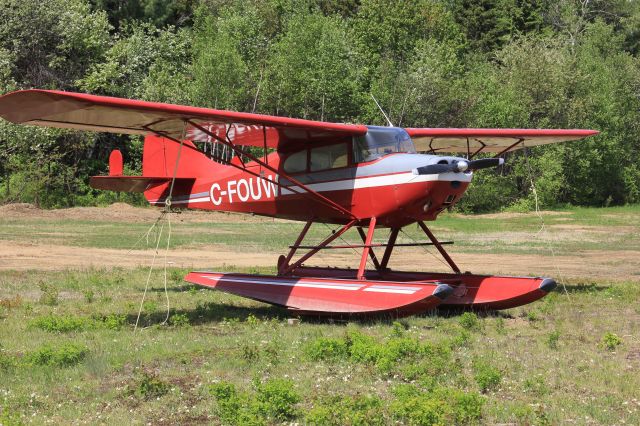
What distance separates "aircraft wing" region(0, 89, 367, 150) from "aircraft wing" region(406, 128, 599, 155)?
9.74ft

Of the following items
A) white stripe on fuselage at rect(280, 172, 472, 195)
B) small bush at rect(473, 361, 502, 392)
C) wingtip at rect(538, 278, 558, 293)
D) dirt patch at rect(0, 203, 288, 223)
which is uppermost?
white stripe on fuselage at rect(280, 172, 472, 195)

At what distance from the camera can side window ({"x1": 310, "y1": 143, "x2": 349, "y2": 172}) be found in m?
15.7

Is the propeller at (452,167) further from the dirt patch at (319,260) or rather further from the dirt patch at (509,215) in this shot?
the dirt patch at (509,215)

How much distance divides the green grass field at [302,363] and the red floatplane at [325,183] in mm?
469

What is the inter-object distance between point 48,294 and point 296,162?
523 cm

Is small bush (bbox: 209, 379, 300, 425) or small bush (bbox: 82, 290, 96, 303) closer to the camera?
small bush (bbox: 209, 379, 300, 425)

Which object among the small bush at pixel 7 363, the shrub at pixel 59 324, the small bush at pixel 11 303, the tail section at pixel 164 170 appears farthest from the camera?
the tail section at pixel 164 170

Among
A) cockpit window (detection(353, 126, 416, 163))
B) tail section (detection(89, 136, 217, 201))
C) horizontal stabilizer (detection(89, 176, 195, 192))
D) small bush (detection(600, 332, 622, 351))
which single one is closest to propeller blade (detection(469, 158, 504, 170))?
cockpit window (detection(353, 126, 416, 163))

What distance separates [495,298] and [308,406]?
722 centimetres

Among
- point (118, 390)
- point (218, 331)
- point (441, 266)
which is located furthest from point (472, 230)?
point (118, 390)

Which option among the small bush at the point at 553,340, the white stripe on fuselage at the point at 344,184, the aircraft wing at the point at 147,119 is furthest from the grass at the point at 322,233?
the small bush at the point at 553,340

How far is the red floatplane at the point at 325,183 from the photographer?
43.6 ft

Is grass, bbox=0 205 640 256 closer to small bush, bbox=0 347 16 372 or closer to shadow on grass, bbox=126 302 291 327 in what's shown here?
shadow on grass, bbox=126 302 291 327

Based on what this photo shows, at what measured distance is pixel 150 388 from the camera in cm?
869
